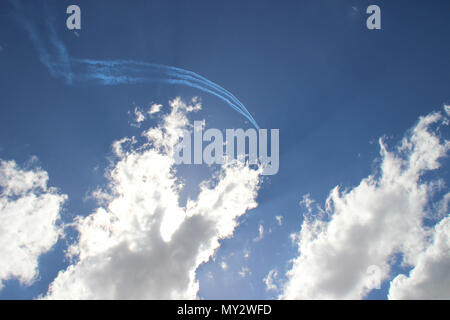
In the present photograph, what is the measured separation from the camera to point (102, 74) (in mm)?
34906
